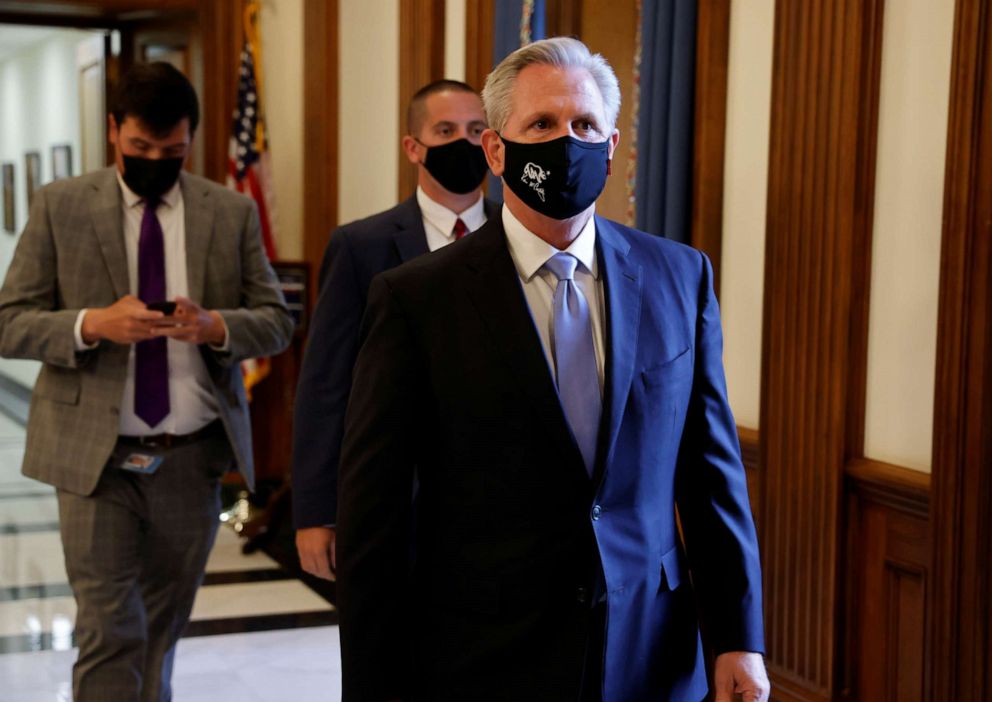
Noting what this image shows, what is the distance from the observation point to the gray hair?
202cm

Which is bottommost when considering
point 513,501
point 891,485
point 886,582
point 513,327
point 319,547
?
point 886,582

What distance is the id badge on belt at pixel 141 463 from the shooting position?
10.9 ft

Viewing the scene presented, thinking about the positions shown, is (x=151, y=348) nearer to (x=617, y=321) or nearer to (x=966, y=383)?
(x=617, y=321)

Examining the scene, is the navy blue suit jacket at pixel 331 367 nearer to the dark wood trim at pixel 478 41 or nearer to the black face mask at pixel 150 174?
the black face mask at pixel 150 174

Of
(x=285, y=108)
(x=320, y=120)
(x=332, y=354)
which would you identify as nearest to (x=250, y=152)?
(x=320, y=120)

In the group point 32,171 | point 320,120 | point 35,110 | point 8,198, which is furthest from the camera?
point 8,198

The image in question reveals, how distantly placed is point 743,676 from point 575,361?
0.57 meters

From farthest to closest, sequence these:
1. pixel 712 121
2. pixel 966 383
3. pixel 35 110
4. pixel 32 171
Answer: pixel 35 110 → pixel 32 171 → pixel 712 121 → pixel 966 383

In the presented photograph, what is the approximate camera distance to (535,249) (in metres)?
2.08

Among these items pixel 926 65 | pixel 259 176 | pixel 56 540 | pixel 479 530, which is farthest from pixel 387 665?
pixel 259 176

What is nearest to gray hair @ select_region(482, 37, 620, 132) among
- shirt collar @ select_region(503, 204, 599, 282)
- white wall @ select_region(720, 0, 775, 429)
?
shirt collar @ select_region(503, 204, 599, 282)

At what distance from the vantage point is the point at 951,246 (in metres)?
2.97

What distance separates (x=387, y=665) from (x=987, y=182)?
67.4 inches

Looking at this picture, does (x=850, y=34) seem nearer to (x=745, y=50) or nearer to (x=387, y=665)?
(x=745, y=50)
